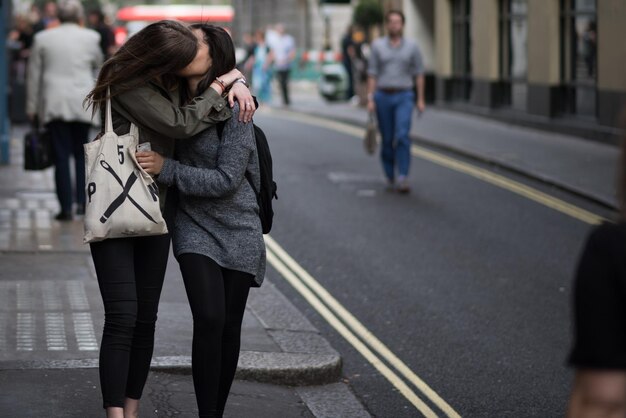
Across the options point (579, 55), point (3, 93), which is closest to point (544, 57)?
point (579, 55)

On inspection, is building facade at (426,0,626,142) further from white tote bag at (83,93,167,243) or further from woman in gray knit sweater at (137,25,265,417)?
white tote bag at (83,93,167,243)

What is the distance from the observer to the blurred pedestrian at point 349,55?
31.1m

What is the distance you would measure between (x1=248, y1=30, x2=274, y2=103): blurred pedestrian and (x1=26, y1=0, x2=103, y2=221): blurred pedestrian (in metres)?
21.4

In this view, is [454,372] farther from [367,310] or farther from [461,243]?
[461,243]

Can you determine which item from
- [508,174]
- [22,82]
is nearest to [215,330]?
[508,174]

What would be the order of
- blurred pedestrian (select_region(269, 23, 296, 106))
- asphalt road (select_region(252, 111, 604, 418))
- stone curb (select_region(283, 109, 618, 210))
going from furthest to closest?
blurred pedestrian (select_region(269, 23, 296, 106)) < stone curb (select_region(283, 109, 618, 210)) < asphalt road (select_region(252, 111, 604, 418))

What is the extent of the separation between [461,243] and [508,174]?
541 cm

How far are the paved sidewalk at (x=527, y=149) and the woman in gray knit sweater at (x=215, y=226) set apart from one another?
27.8 ft

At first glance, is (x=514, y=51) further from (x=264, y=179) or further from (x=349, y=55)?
(x=264, y=179)

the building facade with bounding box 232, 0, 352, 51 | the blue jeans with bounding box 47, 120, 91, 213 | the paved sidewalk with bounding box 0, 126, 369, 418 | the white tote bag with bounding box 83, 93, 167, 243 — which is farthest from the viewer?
the building facade with bounding box 232, 0, 352, 51

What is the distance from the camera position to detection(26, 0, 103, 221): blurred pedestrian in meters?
11.0

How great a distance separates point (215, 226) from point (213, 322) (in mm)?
379

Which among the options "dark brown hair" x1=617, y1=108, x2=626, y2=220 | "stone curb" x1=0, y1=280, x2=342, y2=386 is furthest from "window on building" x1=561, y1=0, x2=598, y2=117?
"dark brown hair" x1=617, y1=108, x2=626, y2=220

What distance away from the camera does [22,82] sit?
2239cm
